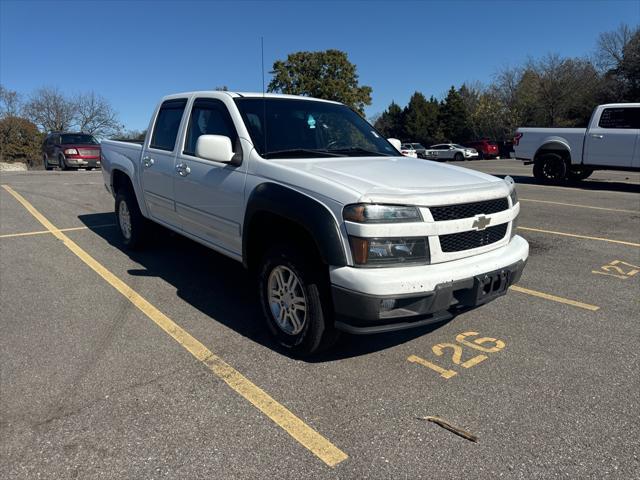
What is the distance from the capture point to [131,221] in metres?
6.09

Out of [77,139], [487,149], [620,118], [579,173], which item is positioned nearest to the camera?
[620,118]

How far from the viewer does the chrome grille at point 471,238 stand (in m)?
3.07

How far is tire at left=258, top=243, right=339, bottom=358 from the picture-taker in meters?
3.11

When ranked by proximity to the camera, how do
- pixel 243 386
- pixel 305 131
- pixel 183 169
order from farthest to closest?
1. pixel 183 169
2. pixel 305 131
3. pixel 243 386

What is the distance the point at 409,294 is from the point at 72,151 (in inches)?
776

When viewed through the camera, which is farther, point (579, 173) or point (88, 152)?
point (88, 152)

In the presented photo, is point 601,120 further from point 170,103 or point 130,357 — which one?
point 130,357

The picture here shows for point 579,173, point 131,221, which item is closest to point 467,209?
point 131,221

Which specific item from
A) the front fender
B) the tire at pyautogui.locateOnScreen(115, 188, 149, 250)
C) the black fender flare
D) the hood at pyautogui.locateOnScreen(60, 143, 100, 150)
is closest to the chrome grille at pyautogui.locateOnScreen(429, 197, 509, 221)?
the black fender flare

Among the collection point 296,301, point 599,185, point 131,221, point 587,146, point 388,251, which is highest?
point 587,146

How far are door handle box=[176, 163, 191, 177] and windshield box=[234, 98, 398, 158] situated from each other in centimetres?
81

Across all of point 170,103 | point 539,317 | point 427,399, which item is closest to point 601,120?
point 539,317

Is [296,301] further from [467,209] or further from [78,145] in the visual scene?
[78,145]

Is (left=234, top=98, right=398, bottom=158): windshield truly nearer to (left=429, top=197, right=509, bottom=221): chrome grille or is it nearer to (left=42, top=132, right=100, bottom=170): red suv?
(left=429, top=197, right=509, bottom=221): chrome grille
